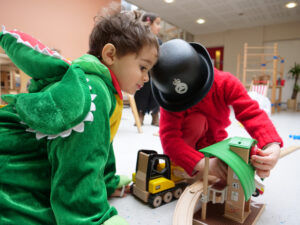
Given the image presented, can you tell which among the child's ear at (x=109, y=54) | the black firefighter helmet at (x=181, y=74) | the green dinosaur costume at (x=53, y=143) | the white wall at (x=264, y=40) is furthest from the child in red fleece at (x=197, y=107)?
the white wall at (x=264, y=40)

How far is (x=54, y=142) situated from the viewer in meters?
0.38

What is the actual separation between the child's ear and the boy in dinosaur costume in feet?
0.23

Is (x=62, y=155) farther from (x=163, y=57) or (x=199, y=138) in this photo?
(x=199, y=138)

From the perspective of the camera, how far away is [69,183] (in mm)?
366

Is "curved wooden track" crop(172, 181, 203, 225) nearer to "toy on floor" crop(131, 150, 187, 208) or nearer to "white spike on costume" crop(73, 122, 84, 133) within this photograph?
"toy on floor" crop(131, 150, 187, 208)

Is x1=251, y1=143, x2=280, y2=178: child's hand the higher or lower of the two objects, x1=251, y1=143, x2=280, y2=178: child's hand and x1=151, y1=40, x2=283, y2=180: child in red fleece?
the lower

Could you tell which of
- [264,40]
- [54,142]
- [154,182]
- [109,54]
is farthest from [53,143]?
[264,40]

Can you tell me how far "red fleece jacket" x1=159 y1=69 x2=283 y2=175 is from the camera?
2.11 feet

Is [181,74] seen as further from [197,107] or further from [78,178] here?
[78,178]

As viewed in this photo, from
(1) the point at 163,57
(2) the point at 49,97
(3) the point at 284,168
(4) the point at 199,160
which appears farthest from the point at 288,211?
(2) the point at 49,97

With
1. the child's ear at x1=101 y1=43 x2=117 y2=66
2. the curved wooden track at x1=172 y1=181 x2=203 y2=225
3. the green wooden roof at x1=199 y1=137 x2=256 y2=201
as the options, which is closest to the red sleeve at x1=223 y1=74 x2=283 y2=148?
the green wooden roof at x1=199 y1=137 x2=256 y2=201

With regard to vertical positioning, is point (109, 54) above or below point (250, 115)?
above

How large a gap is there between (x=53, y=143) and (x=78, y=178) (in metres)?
0.08

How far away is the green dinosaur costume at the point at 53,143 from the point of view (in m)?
0.35
